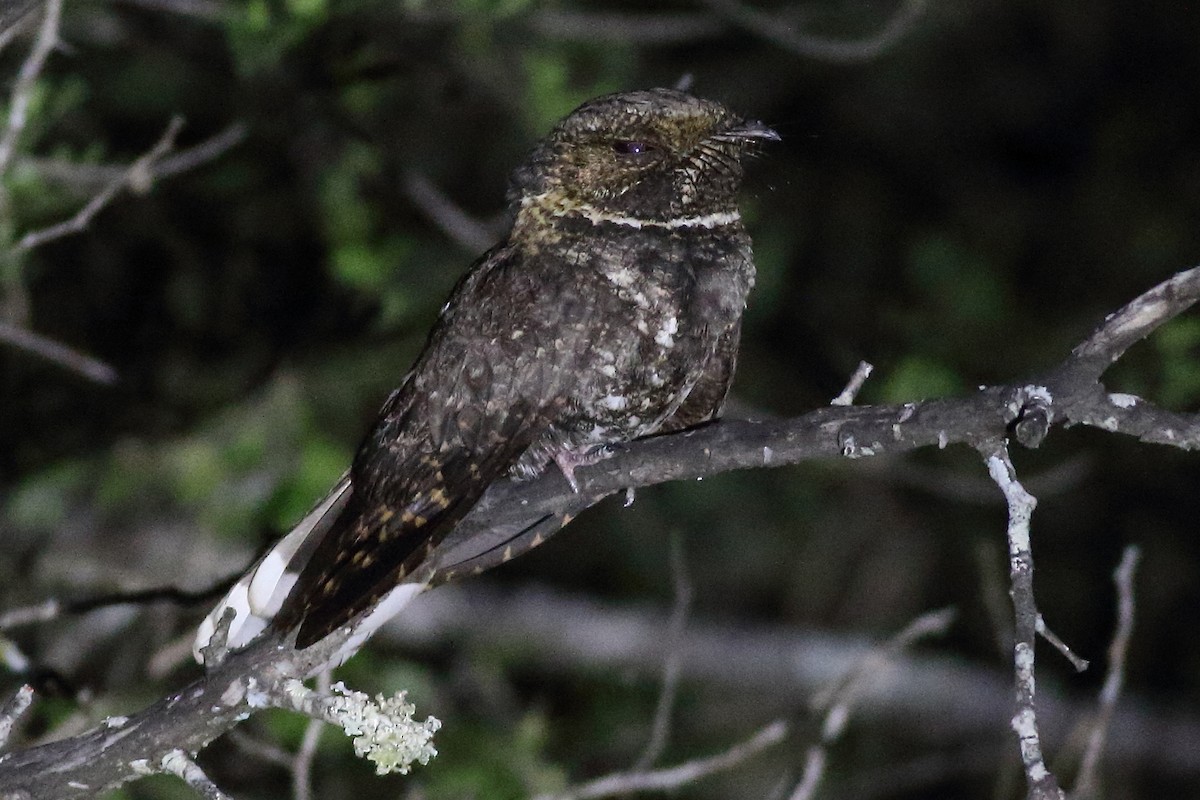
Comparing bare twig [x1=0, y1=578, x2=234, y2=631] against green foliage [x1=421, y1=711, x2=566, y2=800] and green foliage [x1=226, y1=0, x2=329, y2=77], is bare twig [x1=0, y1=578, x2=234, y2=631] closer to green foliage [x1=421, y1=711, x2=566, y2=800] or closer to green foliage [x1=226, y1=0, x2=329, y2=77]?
green foliage [x1=226, y1=0, x2=329, y2=77]

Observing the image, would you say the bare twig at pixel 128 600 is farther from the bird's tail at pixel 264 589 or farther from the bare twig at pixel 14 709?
the bare twig at pixel 14 709

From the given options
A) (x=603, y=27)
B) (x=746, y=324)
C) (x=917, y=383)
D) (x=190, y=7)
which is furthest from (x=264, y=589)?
(x=746, y=324)

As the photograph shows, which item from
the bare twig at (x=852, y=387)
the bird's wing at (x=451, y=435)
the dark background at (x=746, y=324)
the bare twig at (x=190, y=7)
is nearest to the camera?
the bare twig at (x=852, y=387)

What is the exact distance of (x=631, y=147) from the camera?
3070mm

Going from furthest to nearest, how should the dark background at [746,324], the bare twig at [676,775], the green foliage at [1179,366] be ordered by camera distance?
the dark background at [746,324], the green foliage at [1179,366], the bare twig at [676,775]

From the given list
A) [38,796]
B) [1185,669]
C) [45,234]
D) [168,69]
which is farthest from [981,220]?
[38,796]

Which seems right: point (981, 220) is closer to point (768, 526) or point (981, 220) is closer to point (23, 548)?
point (768, 526)

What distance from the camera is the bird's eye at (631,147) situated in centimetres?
306

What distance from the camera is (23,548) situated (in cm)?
508

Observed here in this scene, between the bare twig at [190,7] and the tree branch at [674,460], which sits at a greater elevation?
the bare twig at [190,7]

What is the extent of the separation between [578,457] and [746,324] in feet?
12.9

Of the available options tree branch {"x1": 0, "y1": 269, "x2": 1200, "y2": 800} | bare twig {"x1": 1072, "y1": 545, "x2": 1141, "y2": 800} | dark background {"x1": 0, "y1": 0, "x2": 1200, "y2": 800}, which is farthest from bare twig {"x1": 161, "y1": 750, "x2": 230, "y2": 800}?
bare twig {"x1": 1072, "y1": 545, "x2": 1141, "y2": 800}

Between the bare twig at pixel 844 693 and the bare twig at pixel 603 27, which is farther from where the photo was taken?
the bare twig at pixel 603 27

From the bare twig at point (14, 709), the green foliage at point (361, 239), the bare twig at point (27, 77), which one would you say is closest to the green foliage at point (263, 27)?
the bare twig at point (27, 77)
